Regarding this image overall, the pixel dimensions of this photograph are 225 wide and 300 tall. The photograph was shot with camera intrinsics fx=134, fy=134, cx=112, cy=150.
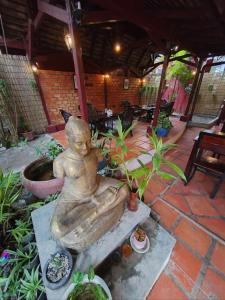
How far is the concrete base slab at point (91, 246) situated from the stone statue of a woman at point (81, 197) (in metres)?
0.07

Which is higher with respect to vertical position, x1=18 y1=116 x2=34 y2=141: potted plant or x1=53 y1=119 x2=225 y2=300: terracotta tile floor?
x1=18 y1=116 x2=34 y2=141: potted plant

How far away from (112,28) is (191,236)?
5.73 m

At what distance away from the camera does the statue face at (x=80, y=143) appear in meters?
0.97

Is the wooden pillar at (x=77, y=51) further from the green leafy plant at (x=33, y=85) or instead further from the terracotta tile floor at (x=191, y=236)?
the green leafy plant at (x=33, y=85)

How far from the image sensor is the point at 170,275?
1231 mm

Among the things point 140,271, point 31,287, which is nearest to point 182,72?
point 140,271

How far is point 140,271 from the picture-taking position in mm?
1188

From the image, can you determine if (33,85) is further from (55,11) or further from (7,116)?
A: (55,11)

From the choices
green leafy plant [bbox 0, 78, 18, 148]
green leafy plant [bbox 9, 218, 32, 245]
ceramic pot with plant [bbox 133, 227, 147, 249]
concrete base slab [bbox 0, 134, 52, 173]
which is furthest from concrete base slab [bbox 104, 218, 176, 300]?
green leafy plant [bbox 0, 78, 18, 148]

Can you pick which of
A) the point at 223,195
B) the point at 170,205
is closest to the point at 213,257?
the point at 170,205

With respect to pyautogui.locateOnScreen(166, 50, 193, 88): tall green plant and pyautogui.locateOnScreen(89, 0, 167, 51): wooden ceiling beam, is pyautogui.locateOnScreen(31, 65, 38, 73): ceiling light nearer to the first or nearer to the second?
pyautogui.locateOnScreen(89, 0, 167, 51): wooden ceiling beam

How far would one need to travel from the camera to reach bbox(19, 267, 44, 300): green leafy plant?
3.13 feet

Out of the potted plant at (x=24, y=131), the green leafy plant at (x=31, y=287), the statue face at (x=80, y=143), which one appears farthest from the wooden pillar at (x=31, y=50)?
the green leafy plant at (x=31, y=287)

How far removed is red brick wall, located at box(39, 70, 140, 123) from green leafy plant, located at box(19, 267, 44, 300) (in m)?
4.42
